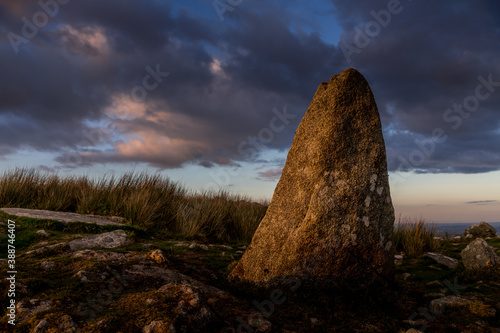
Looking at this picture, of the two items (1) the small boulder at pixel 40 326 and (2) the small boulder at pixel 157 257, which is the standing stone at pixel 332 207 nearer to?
(2) the small boulder at pixel 157 257

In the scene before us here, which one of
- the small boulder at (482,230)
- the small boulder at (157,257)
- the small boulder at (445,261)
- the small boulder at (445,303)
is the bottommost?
the small boulder at (445,303)

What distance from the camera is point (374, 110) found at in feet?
13.2

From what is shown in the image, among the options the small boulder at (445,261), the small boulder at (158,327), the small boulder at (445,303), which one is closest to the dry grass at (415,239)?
the small boulder at (445,261)

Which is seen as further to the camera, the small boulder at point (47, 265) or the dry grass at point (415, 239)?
the dry grass at point (415, 239)

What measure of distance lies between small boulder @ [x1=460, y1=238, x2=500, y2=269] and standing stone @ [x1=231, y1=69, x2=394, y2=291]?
211 cm

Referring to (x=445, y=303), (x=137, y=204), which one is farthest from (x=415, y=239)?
(x=137, y=204)

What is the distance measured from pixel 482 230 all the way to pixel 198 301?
1193cm

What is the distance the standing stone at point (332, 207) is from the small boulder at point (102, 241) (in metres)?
2.00

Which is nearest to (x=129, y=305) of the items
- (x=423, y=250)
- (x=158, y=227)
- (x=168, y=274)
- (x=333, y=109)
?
(x=168, y=274)

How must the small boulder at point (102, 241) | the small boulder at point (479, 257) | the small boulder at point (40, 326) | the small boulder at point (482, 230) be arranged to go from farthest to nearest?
1. the small boulder at point (482, 230)
2. the small boulder at point (479, 257)
3. the small boulder at point (102, 241)
4. the small boulder at point (40, 326)

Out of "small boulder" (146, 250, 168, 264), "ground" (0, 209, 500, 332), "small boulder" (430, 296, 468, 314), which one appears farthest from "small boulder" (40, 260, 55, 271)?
"small boulder" (430, 296, 468, 314)

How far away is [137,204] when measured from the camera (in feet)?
27.7

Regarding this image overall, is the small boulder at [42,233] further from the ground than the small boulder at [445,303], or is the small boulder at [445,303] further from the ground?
the small boulder at [42,233]

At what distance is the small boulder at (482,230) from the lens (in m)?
11.1
